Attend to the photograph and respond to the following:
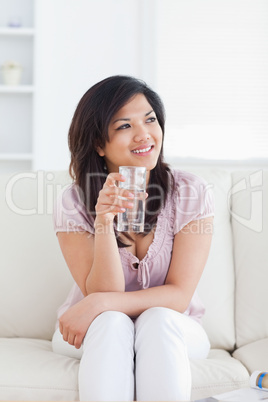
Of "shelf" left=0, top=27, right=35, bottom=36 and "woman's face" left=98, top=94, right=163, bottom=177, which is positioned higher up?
"shelf" left=0, top=27, right=35, bottom=36

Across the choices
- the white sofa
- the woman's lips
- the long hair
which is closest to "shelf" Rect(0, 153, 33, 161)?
the white sofa

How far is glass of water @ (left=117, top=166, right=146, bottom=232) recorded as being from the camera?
1.38 m

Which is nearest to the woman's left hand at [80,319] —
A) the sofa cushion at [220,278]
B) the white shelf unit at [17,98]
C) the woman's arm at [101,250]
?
the woman's arm at [101,250]

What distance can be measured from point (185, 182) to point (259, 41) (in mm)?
2591

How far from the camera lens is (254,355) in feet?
5.38

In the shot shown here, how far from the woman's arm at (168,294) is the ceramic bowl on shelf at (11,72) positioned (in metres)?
2.59

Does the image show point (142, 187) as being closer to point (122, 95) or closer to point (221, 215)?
point (122, 95)

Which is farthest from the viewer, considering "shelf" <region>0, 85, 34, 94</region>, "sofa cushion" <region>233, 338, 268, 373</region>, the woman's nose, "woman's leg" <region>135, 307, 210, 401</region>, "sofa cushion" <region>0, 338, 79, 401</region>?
"shelf" <region>0, 85, 34, 94</region>

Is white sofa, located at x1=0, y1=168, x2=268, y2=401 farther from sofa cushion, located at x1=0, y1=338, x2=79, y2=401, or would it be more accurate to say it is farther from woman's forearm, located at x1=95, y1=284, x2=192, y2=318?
woman's forearm, located at x1=95, y1=284, x2=192, y2=318

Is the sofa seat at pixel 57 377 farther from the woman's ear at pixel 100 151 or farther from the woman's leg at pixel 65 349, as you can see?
the woman's ear at pixel 100 151

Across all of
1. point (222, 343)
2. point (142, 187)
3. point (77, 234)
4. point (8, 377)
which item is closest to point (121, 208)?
point (142, 187)

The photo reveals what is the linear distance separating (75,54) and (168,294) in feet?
9.26

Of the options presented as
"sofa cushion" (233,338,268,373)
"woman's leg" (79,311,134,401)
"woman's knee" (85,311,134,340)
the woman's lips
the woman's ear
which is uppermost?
the woman's lips

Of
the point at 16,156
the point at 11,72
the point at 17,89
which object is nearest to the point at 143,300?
the point at 16,156
